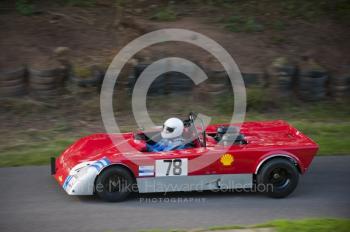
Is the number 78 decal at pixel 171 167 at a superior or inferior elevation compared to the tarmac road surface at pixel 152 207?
superior

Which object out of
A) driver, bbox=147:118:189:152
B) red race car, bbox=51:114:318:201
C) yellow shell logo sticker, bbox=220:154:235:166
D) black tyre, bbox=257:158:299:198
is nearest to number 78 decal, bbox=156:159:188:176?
red race car, bbox=51:114:318:201

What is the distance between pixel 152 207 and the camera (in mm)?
8727

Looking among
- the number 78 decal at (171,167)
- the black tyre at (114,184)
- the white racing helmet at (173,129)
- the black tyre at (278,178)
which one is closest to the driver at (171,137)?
the white racing helmet at (173,129)

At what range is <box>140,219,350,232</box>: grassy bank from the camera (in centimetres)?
728

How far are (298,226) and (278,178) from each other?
183 cm

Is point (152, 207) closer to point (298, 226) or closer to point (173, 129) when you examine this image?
point (173, 129)

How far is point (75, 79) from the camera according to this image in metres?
14.8

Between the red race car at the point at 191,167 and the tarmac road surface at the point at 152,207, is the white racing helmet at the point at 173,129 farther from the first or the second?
the tarmac road surface at the point at 152,207

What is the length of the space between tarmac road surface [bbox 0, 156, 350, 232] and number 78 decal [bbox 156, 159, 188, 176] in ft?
1.44

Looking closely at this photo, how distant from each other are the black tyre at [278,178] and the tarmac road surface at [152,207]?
0.13 m

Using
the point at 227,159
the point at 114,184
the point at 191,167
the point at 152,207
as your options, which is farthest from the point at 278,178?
the point at 114,184

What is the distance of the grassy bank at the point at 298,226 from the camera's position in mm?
7277

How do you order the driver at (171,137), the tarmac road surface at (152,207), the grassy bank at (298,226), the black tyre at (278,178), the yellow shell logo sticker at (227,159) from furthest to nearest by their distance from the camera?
the driver at (171,137)
the black tyre at (278,178)
the yellow shell logo sticker at (227,159)
the tarmac road surface at (152,207)
the grassy bank at (298,226)

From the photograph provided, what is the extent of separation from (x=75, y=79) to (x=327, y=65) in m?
6.83
